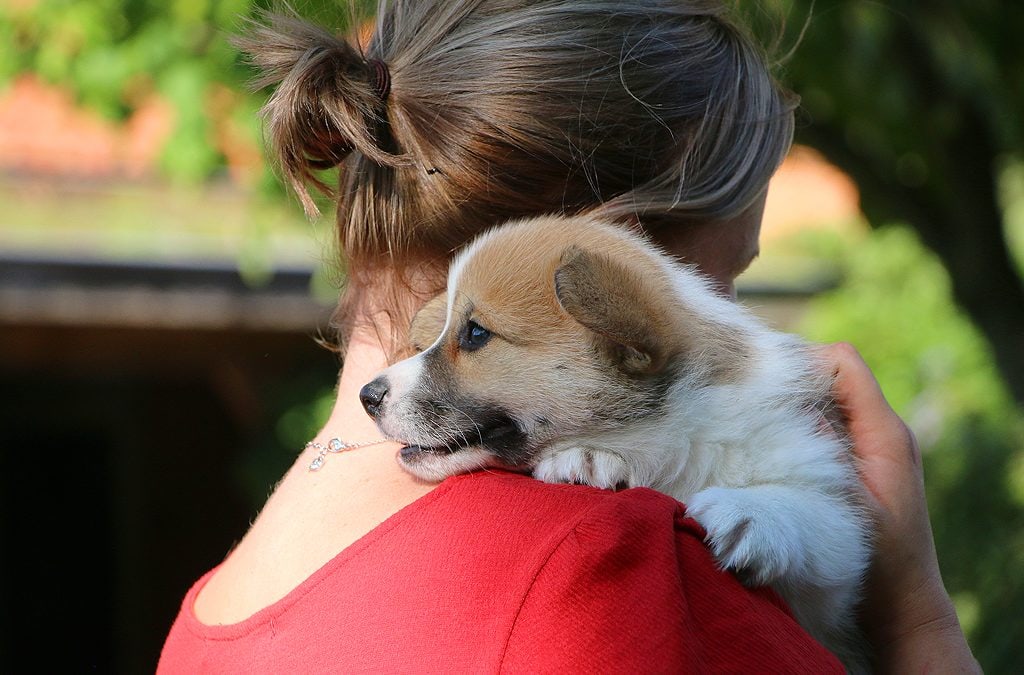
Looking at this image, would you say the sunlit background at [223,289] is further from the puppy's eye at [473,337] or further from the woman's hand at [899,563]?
the woman's hand at [899,563]

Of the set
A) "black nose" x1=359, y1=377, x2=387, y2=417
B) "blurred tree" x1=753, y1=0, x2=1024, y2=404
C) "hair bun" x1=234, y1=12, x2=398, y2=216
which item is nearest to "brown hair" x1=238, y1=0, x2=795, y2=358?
"hair bun" x1=234, y1=12, x2=398, y2=216

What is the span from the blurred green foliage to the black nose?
3.79 metres

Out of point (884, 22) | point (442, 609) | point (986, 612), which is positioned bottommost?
point (986, 612)

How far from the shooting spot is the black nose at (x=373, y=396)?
2.17 m

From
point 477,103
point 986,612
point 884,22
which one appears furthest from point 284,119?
point 986,612

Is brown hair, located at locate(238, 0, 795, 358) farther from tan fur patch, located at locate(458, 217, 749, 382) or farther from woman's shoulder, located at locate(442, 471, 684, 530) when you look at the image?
woman's shoulder, located at locate(442, 471, 684, 530)

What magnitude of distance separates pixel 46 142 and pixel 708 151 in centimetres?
840

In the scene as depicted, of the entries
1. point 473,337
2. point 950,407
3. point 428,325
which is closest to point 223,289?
point 428,325

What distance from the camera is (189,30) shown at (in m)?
5.09

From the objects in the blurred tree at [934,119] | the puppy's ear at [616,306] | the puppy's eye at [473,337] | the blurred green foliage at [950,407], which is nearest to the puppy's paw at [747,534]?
the puppy's ear at [616,306]

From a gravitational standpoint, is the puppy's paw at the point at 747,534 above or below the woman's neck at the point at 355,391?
above

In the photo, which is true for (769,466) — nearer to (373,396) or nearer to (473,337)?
(473,337)

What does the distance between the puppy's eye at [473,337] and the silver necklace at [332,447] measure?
27 cm

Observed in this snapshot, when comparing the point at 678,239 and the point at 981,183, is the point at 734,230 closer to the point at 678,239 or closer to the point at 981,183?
the point at 678,239
